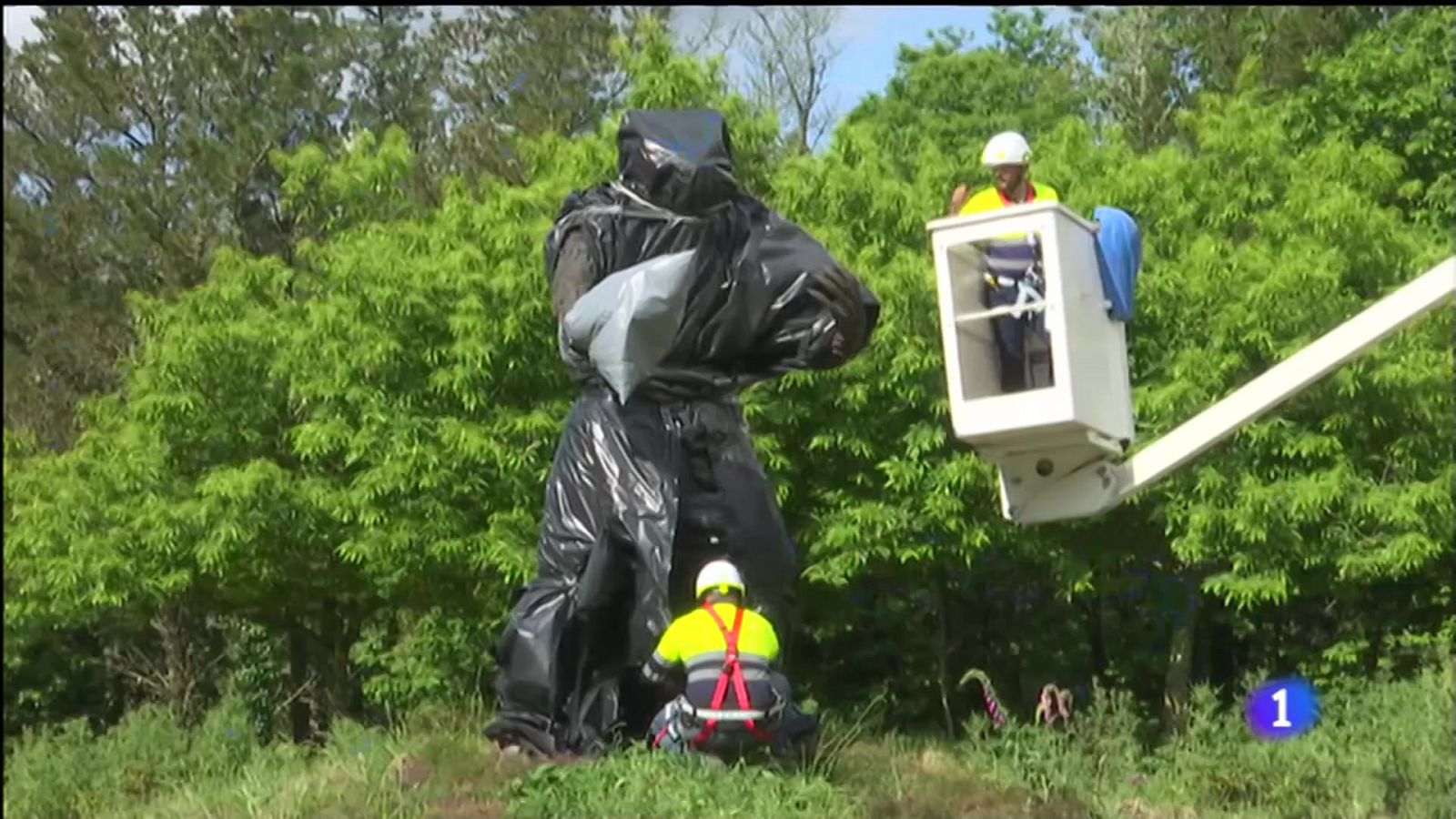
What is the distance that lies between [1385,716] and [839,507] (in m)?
3.85

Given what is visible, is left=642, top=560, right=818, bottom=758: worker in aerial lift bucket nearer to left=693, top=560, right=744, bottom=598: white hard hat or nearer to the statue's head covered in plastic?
left=693, top=560, right=744, bottom=598: white hard hat

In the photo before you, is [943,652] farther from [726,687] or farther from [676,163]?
[726,687]

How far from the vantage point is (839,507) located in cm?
1388

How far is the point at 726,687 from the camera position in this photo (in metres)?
6.71

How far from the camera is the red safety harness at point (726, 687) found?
6.67 meters

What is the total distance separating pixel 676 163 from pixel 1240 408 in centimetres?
277

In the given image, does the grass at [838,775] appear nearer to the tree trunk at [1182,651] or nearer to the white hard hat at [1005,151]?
the tree trunk at [1182,651]

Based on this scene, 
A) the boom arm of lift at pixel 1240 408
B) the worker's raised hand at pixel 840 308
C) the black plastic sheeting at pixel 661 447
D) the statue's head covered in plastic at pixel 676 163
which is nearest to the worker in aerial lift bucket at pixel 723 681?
the black plastic sheeting at pixel 661 447

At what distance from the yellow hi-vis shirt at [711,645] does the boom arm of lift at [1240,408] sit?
5.05 feet

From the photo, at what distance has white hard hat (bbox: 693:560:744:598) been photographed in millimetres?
6945

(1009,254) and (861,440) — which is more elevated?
(861,440)

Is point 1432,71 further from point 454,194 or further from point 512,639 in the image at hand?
point 512,639

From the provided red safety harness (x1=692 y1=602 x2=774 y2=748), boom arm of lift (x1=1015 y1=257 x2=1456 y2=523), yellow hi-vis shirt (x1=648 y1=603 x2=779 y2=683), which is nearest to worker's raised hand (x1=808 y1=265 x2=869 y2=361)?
yellow hi-vis shirt (x1=648 y1=603 x2=779 y2=683)

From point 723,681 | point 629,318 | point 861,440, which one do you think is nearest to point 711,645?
point 723,681
